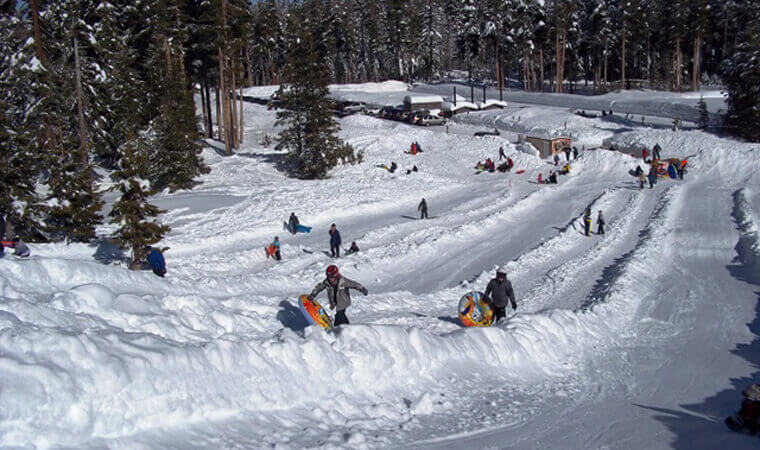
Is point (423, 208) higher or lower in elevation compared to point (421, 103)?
lower

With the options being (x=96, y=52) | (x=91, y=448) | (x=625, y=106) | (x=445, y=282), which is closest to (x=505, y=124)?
(x=625, y=106)

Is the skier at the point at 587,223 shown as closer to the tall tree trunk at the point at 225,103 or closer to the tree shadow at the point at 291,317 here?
the tree shadow at the point at 291,317

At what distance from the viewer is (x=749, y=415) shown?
336 inches

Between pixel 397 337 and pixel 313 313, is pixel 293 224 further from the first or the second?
pixel 397 337

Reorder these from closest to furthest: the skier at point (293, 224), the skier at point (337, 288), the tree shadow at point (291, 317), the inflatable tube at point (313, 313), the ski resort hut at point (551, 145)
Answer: the skier at point (337, 288)
the inflatable tube at point (313, 313)
the tree shadow at point (291, 317)
the skier at point (293, 224)
the ski resort hut at point (551, 145)

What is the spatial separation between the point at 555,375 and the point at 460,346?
88.1 inches

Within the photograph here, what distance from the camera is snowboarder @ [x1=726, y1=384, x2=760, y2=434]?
27.8 ft

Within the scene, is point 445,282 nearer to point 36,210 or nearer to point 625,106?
point 36,210

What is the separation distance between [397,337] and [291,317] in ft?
12.6

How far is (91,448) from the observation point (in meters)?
5.77

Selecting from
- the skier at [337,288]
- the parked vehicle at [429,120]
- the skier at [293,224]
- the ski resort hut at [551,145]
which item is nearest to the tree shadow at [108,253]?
the skier at [293,224]

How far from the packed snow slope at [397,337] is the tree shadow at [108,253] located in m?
0.13

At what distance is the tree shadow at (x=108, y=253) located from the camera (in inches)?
852

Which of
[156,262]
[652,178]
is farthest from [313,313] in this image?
[652,178]
